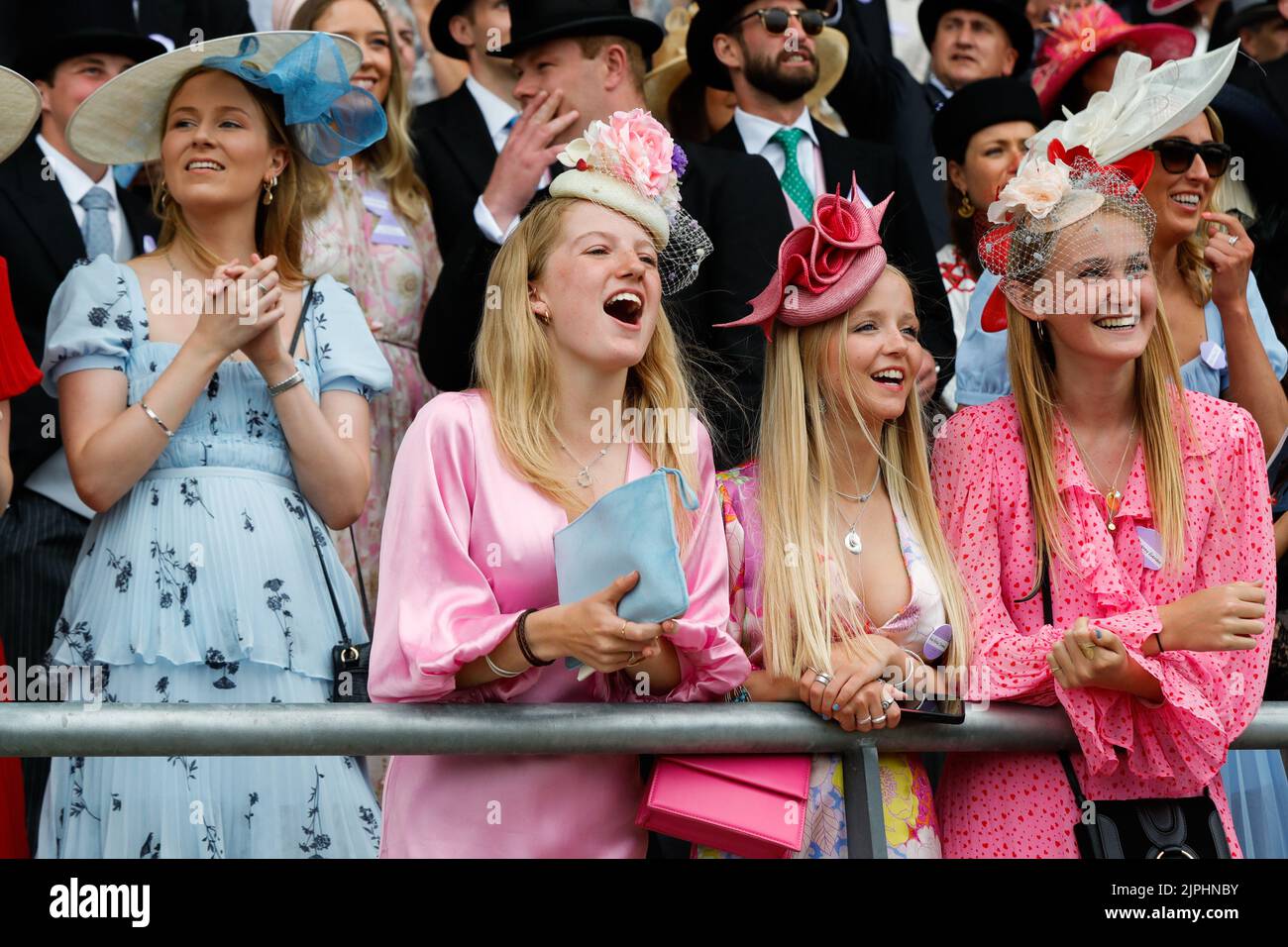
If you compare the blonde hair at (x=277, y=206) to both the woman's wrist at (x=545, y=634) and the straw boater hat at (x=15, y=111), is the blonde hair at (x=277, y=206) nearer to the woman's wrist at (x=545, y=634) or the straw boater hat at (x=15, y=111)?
the straw boater hat at (x=15, y=111)

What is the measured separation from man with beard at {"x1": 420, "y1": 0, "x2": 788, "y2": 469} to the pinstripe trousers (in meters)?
1.14

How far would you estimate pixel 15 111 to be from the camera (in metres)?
4.35

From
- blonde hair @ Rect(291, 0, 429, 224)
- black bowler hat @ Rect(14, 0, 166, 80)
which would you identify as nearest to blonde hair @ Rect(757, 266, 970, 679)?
blonde hair @ Rect(291, 0, 429, 224)

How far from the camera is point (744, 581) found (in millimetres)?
4012

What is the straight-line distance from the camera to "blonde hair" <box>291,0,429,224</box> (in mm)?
5754

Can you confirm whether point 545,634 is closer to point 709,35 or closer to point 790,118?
point 790,118

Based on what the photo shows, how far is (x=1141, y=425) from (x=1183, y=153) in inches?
51.8

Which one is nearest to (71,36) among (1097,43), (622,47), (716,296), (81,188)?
(81,188)

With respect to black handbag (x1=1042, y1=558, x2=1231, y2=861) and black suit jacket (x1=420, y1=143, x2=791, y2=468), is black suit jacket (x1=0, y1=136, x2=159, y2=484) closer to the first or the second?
black suit jacket (x1=420, y1=143, x2=791, y2=468)

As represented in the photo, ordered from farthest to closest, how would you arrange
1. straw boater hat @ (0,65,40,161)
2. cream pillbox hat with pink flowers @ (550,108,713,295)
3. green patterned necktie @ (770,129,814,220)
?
1. green patterned necktie @ (770,129,814,220)
2. straw boater hat @ (0,65,40,161)
3. cream pillbox hat with pink flowers @ (550,108,713,295)

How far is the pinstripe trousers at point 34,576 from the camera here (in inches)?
191

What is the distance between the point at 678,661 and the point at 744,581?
0.37 meters
